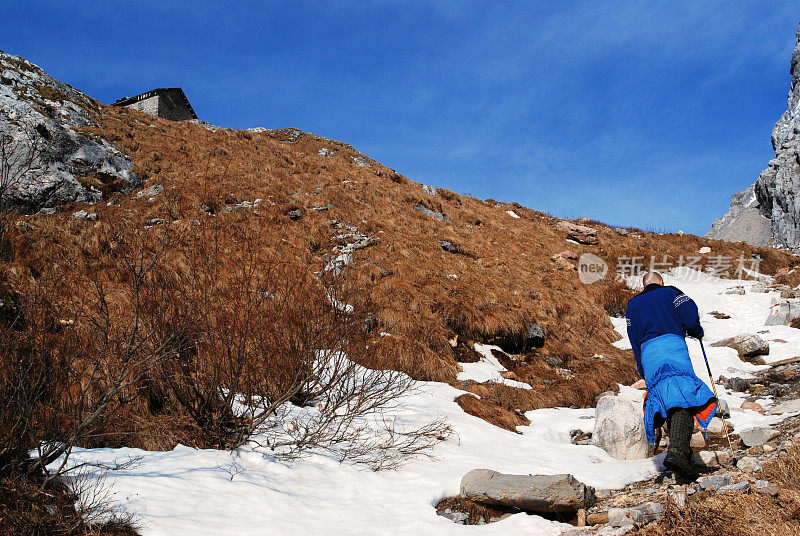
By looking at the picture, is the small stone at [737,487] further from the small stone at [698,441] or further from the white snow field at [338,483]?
the small stone at [698,441]

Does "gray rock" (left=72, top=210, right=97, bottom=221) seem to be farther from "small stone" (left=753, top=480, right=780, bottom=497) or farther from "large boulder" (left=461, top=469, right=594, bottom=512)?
"small stone" (left=753, top=480, right=780, bottom=497)

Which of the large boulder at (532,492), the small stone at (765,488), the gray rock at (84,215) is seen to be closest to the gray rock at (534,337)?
the large boulder at (532,492)

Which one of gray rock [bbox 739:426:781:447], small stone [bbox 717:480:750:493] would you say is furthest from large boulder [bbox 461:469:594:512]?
gray rock [bbox 739:426:781:447]

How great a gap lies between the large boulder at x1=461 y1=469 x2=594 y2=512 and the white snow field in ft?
0.41

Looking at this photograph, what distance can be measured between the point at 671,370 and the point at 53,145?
1617 centimetres

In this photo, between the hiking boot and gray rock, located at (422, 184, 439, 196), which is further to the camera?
gray rock, located at (422, 184, 439, 196)

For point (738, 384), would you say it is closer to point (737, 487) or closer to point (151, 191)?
point (737, 487)

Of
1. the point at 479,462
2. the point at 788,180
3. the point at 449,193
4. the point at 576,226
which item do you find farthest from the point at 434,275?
the point at 788,180

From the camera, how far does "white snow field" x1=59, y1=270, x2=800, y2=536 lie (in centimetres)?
319

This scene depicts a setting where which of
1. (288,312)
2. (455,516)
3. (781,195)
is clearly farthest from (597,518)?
(781,195)

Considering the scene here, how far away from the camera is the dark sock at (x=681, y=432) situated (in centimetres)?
381

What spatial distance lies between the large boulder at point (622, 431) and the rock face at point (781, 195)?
25856 mm

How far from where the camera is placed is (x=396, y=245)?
512 inches

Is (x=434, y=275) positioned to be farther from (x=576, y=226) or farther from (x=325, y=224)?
(x=576, y=226)
